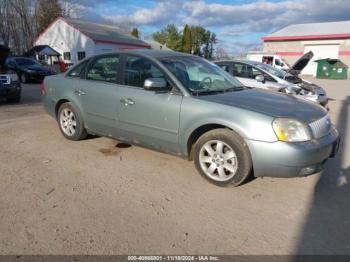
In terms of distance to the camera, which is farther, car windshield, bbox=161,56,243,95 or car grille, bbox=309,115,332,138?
car windshield, bbox=161,56,243,95

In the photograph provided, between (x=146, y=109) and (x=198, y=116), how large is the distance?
82 centimetres

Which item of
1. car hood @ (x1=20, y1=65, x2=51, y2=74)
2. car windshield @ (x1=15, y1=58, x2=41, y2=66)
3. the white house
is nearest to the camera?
car hood @ (x1=20, y1=65, x2=51, y2=74)

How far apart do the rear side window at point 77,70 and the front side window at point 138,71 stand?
1076 mm

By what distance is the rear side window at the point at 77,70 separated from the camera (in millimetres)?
5354

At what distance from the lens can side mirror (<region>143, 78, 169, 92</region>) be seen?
159 inches

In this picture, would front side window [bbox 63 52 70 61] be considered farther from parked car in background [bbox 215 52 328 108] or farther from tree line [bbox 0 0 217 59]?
parked car in background [bbox 215 52 328 108]

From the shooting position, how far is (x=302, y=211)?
3.32 m

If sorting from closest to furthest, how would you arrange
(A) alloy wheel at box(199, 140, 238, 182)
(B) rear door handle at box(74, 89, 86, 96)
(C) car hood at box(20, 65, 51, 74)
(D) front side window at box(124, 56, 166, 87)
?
(A) alloy wheel at box(199, 140, 238, 182) < (D) front side window at box(124, 56, 166, 87) < (B) rear door handle at box(74, 89, 86, 96) < (C) car hood at box(20, 65, 51, 74)

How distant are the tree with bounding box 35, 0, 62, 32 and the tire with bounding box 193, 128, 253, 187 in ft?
166

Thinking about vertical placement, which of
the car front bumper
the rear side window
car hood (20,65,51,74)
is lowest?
the car front bumper

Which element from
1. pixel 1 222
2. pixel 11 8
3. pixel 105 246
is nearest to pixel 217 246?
pixel 105 246

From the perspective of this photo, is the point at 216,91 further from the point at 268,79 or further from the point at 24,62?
the point at 24,62

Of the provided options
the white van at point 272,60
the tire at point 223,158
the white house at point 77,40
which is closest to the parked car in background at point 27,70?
the tire at point 223,158

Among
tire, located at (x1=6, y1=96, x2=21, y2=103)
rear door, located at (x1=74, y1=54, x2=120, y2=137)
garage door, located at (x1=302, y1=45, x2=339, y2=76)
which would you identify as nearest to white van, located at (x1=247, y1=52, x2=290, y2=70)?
garage door, located at (x1=302, y1=45, x2=339, y2=76)
